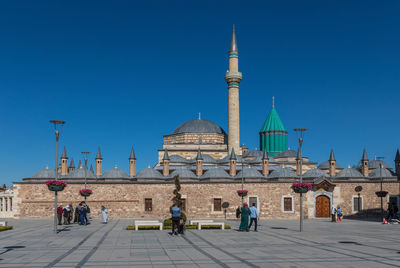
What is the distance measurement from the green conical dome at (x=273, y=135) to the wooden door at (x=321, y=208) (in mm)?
20681

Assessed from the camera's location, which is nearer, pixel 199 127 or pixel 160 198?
pixel 160 198

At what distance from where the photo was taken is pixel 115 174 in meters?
40.0

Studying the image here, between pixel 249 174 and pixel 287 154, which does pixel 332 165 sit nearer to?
pixel 249 174

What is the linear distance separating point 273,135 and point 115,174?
26597 mm

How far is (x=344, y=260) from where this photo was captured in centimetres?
1214

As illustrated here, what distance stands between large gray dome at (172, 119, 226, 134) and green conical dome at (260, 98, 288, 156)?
6.32 metres

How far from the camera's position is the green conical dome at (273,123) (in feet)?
198

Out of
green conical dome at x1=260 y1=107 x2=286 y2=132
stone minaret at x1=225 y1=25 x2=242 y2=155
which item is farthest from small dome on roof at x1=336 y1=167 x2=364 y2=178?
green conical dome at x1=260 y1=107 x2=286 y2=132

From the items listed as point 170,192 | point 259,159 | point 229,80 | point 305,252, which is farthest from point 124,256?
point 259,159

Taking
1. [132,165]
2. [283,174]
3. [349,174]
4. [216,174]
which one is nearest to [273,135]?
[349,174]

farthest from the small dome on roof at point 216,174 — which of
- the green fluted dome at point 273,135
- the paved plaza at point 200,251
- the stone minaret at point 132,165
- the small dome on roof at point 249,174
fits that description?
the paved plaza at point 200,251

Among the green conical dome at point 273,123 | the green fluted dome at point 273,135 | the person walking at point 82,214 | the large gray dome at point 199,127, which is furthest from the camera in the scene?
the green conical dome at point 273,123

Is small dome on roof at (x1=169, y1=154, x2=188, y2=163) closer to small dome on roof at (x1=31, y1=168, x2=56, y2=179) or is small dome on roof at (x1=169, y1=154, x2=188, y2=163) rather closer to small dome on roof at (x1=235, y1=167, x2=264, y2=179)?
small dome on roof at (x1=235, y1=167, x2=264, y2=179)

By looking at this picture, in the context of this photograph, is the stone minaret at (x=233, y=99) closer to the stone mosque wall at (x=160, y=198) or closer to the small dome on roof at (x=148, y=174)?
the stone mosque wall at (x=160, y=198)
